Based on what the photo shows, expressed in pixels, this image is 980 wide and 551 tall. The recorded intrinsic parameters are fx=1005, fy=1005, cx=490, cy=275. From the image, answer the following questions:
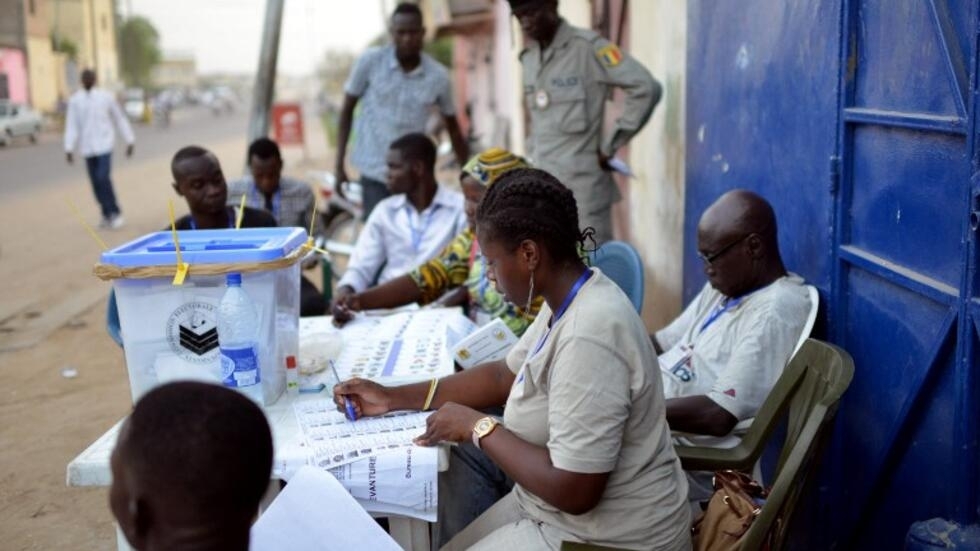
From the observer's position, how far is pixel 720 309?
9.92ft

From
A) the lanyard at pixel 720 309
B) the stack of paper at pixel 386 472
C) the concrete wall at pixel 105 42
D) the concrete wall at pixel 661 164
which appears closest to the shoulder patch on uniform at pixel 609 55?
the concrete wall at pixel 661 164

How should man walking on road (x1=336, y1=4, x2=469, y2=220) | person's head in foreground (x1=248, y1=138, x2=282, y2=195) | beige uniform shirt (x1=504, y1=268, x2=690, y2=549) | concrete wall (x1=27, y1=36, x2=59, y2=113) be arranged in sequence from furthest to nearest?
concrete wall (x1=27, y1=36, x2=59, y2=113) < man walking on road (x1=336, y1=4, x2=469, y2=220) < person's head in foreground (x1=248, y1=138, x2=282, y2=195) < beige uniform shirt (x1=504, y1=268, x2=690, y2=549)

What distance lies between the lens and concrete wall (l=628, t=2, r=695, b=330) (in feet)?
17.3

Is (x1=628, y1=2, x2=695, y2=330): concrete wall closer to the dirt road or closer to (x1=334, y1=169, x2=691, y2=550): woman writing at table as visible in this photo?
(x1=334, y1=169, x2=691, y2=550): woman writing at table

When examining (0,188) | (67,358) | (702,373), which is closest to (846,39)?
(702,373)

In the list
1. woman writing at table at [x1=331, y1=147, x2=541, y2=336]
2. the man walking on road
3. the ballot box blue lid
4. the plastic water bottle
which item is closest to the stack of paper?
the plastic water bottle

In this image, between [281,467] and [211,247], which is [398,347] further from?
[281,467]

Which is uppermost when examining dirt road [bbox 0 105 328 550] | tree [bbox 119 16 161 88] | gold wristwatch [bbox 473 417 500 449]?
tree [bbox 119 16 161 88]

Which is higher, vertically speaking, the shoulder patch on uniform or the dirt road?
the shoulder patch on uniform

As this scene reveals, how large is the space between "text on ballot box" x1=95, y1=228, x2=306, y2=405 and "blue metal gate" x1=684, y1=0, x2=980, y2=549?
Result: 1526 millimetres

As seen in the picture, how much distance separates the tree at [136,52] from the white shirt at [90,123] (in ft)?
172

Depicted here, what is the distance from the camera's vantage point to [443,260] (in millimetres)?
3857

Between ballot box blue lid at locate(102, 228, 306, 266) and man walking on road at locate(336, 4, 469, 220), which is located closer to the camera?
ballot box blue lid at locate(102, 228, 306, 266)

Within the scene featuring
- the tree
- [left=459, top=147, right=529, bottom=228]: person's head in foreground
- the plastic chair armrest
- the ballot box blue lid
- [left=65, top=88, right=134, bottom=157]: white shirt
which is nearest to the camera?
the ballot box blue lid
